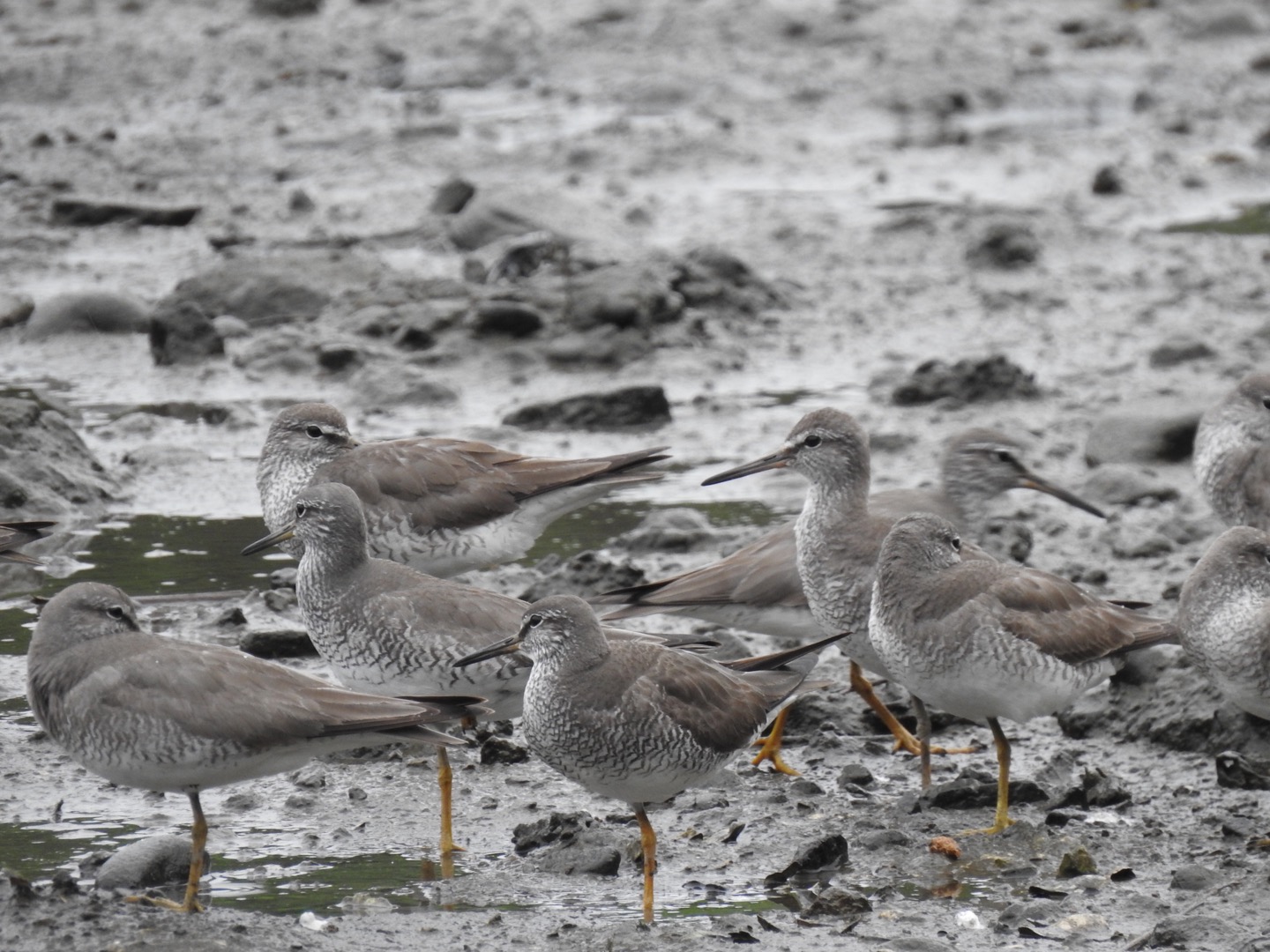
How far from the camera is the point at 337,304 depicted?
49.1 ft

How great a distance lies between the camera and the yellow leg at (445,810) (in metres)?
7.59

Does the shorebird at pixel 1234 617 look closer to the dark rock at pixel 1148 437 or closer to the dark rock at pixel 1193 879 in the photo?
the dark rock at pixel 1193 879

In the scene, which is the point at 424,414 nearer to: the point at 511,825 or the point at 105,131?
the point at 511,825

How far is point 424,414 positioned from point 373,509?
3.55 meters

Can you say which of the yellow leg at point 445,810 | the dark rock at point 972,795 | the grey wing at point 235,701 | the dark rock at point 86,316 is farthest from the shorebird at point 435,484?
the dark rock at point 86,316

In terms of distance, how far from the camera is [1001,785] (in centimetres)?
802

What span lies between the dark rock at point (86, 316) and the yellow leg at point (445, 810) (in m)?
7.69

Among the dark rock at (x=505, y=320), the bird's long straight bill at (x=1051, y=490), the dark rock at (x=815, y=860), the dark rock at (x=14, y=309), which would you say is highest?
the dark rock at (x=14, y=309)

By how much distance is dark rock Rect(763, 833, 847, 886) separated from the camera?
7367 millimetres

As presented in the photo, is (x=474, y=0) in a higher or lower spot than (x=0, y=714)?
higher

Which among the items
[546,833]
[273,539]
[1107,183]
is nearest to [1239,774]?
[546,833]

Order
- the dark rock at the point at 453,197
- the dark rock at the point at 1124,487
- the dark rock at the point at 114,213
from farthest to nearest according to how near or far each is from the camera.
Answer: the dark rock at the point at 453,197, the dark rock at the point at 114,213, the dark rock at the point at 1124,487

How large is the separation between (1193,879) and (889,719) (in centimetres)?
210

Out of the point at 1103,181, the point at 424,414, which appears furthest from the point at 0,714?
the point at 1103,181
